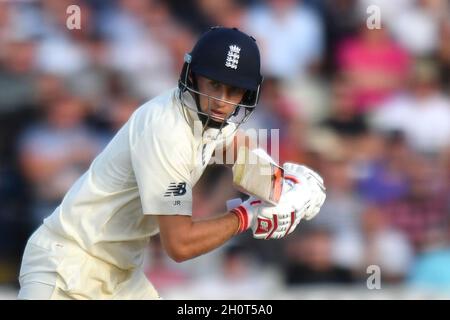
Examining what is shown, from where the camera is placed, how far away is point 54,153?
6.82m

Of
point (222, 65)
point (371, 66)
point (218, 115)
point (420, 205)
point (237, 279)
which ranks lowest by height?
point (237, 279)

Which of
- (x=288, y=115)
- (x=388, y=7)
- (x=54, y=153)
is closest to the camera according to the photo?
(x=54, y=153)

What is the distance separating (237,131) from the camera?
185 inches

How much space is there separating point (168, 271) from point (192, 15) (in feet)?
7.23

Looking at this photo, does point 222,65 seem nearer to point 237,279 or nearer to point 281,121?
point 237,279

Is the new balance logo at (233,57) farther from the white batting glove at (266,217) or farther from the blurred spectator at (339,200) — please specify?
the blurred spectator at (339,200)

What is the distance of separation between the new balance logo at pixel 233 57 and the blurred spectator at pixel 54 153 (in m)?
3.07

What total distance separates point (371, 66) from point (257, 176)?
3.55 meters

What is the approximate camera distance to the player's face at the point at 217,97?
3973 millimetres

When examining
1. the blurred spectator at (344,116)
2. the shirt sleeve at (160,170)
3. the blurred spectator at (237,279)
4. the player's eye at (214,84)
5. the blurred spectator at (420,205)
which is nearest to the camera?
the shirt sleeve at (160,170)

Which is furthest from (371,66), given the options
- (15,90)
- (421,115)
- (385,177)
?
(15,90)

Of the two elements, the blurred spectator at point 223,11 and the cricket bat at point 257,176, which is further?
the blurred spectator at point 223,11

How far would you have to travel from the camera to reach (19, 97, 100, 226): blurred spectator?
A: 22.2 ft

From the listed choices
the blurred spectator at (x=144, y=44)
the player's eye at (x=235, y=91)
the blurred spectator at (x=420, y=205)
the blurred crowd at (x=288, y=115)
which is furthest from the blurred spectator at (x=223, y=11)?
the player's eye at (x=235, y=91)
